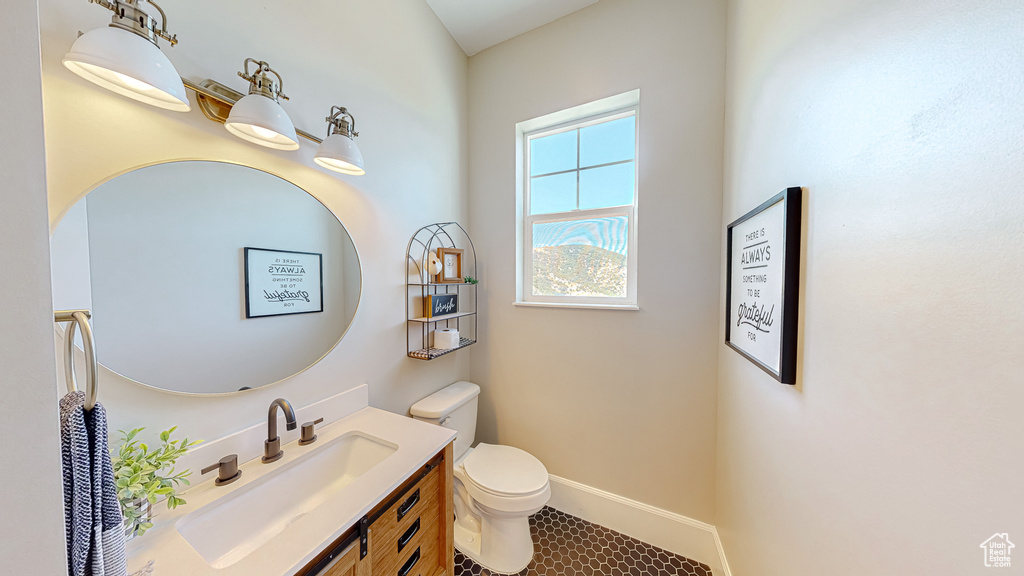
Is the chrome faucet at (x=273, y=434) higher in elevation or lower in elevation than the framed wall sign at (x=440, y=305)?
lower

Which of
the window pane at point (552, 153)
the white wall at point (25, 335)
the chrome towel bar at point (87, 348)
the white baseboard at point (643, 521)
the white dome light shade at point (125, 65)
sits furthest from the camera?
the window pane at point (552, 153)

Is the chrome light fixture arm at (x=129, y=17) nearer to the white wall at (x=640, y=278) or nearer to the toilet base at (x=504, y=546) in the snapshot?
the white wall at (x=640, y=278)

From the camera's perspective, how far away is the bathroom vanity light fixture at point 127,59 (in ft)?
1.88

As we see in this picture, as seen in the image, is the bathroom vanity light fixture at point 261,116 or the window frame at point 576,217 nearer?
the bathroom vanity light fixture at point 261,116

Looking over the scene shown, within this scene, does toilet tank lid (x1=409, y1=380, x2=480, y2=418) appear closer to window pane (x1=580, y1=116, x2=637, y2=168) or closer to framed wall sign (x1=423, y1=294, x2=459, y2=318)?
framed wall sign (x1=423, y1=294, x2=459, y2=318)

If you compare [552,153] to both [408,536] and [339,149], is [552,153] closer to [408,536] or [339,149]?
[339,149]

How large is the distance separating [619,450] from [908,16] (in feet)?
5.79

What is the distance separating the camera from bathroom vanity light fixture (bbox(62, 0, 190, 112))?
0.57 m

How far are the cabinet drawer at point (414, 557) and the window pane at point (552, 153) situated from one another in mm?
1880

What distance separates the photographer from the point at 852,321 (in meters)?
0.56

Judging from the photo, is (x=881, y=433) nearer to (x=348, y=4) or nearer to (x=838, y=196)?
(x=838, y=196)

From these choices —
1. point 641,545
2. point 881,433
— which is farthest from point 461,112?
point 641,545

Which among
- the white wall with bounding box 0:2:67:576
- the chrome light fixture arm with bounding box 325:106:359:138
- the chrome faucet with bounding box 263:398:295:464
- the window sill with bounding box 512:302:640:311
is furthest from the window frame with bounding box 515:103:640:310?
the white wall with bounding box 0:2:67:576

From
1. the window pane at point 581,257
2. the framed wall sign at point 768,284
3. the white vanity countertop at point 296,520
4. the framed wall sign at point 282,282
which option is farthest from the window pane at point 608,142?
the white vanity countertop at point 296,520
